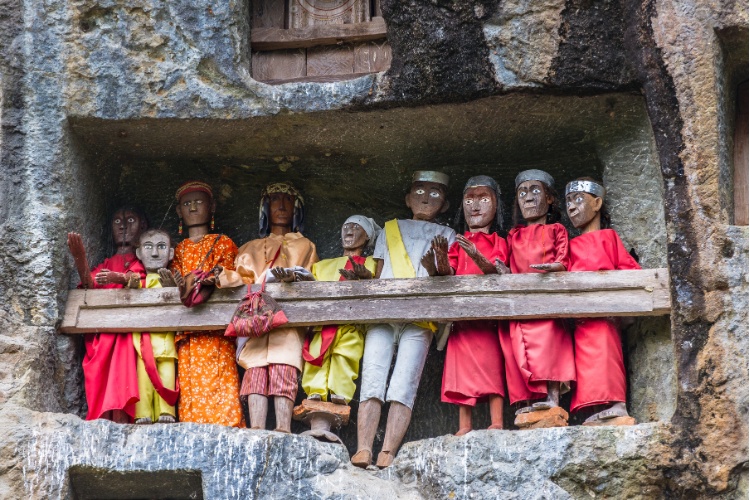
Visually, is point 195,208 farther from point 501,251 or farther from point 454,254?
point 501,251

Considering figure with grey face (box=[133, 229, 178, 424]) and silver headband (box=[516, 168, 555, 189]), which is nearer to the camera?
figure with grey face (box=[133, 229, 178, 424])

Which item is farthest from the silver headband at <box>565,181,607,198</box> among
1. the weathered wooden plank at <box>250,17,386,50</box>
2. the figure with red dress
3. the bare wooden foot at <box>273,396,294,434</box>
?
the figure with red dress

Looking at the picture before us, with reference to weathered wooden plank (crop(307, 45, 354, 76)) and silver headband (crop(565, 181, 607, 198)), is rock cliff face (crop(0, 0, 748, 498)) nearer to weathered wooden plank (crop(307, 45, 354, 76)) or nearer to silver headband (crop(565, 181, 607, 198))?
silver headband (crop(565, 181, 607, 198))

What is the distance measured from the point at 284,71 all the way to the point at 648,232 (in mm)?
2242

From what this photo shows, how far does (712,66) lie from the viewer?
707 centimetres

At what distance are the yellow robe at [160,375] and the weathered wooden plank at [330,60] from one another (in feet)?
5.68

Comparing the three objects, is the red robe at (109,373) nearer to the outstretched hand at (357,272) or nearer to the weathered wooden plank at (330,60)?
the outstretched hand at (357,272)

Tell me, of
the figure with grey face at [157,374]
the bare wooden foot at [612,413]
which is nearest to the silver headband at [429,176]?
the figure with grey face at [157,374]

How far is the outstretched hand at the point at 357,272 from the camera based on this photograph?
727cm

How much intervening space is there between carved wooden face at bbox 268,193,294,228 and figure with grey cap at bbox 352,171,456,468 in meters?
0.57

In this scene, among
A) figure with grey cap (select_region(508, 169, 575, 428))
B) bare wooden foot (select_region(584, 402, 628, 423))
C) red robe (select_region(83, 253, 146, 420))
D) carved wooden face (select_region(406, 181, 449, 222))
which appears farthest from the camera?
carved wooden face (select_region(406, 181, 449, 222))

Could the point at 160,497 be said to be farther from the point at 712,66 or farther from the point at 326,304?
the point at 712,66

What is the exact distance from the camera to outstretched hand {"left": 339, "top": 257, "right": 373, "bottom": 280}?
23.9ft

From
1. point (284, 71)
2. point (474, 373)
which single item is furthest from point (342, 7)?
point (474, 373)
